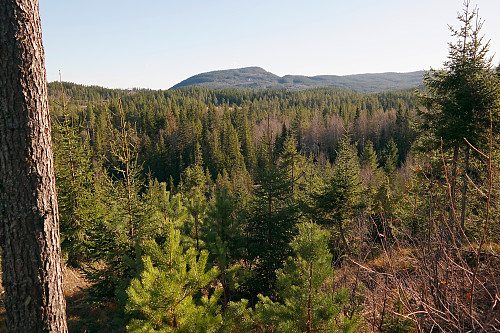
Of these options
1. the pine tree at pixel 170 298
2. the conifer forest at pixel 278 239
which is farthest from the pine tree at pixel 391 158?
the pine tree at pixel 170 298

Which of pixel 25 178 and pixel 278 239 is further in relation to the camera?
pixel 278 239

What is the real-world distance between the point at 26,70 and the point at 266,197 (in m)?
9.05

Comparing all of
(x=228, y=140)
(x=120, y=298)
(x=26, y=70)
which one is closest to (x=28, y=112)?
(x=26, y=70)

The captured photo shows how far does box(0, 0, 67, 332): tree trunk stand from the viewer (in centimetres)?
227

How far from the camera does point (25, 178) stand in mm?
2350

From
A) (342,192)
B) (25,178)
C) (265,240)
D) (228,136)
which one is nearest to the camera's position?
(25,178)

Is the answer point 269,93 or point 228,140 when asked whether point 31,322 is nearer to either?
point 228,140

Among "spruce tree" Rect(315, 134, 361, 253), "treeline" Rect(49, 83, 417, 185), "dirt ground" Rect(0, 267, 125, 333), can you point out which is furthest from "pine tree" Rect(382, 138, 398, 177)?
"dirt ground" Rect(0, 267, 125, 333)

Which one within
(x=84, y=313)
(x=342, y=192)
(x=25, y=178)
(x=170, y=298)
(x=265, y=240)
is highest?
(x=25, y=178)

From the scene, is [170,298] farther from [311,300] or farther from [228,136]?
[228,136]

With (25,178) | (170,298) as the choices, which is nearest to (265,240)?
(170,298)

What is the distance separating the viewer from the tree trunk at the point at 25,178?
2.27 metres

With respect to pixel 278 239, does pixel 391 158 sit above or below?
below

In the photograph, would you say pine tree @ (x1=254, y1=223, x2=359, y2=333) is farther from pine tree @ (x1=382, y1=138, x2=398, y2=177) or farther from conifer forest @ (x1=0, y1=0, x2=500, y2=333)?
pine tree @ (x1=382, y1=138, x2=398, y2=177)
